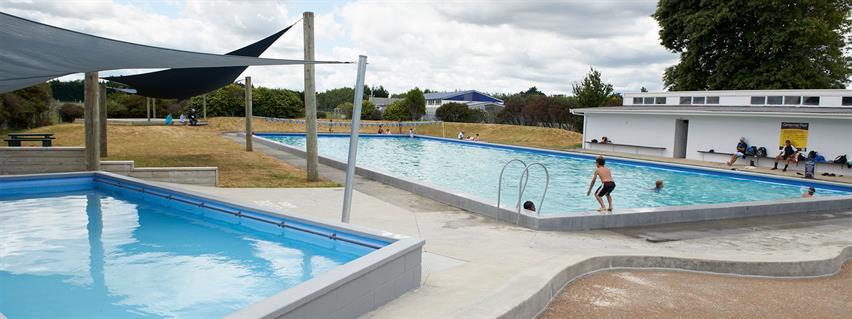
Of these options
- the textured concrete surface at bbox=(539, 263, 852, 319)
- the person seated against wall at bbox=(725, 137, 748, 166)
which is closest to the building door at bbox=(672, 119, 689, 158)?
the person seated against wall at bbox=(725, 137, 748, 166)

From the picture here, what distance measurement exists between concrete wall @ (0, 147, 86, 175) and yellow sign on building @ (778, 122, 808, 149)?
69.0ft

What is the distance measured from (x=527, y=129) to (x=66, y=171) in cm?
2684

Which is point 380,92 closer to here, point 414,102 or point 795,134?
point 414,102

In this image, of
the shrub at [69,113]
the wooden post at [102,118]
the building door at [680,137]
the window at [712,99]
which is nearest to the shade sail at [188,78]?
the wooden post at [102,118]

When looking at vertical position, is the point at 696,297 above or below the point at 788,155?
below

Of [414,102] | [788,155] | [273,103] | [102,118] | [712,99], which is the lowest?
[788,155]

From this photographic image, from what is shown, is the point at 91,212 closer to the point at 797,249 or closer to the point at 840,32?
the point at 797,249

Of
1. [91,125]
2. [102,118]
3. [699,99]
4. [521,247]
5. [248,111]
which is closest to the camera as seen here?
A: [521,247]

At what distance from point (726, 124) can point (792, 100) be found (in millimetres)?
3415

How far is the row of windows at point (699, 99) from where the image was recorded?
24.5 meters

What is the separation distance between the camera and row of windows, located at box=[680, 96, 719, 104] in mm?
24516

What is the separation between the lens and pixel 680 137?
2272 cm

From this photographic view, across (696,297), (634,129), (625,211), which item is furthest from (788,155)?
(696,297)

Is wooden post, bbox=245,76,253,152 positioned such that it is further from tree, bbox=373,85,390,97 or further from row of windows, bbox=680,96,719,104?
tree, bbox=373,85,390,97
